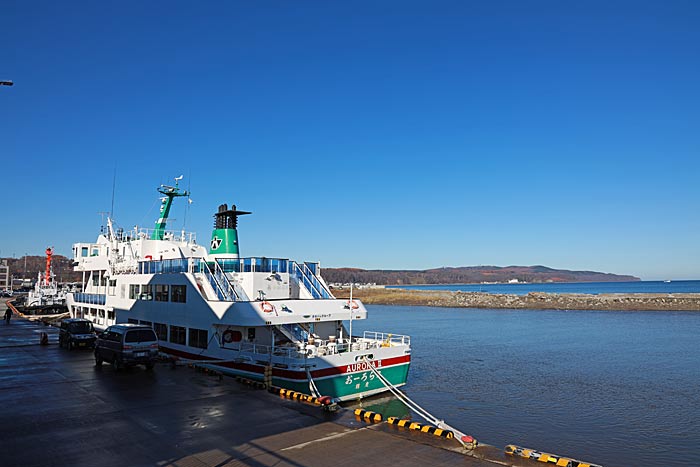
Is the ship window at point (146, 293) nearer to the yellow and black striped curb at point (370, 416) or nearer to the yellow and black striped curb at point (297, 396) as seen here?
the yellow and black striped curb at point (297, 396)

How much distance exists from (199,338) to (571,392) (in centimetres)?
1963

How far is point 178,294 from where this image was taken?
24.5 m

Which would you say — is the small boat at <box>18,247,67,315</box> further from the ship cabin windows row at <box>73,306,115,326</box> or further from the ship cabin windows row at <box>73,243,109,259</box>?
the ship cabin windows row at <box>73,243,109,259</box>

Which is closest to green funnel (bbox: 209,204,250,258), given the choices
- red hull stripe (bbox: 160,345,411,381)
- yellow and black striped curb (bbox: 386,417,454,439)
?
red hull stripe (bbox: 160,345,411,381)

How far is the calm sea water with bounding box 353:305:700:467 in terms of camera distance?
60.3ft

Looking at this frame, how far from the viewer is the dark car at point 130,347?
20.8 metres

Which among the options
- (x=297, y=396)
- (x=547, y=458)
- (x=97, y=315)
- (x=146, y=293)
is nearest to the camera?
(x=547, y=458)

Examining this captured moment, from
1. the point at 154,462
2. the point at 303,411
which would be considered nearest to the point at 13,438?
the point at 154,462

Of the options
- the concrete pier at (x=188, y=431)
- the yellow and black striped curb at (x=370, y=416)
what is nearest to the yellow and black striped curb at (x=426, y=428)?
the concrete pier at (x=188, y=431)

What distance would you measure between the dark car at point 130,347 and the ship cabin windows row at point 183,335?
205 centimetres

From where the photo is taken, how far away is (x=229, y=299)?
859 inches

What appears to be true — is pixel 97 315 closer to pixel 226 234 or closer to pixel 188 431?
pixel 226 234

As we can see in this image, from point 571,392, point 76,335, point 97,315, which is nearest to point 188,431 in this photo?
point 76,335

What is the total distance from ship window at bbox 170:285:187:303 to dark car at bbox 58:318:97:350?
755 centimetres
